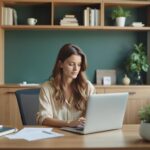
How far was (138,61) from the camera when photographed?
177 inches

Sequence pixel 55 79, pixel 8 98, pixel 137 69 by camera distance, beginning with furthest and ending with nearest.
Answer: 1. pixel 137 69
2. pixel 8 98
3. pixel 55 79

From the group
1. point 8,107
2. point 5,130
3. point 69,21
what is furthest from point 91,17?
point 5,130

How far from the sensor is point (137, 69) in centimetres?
452

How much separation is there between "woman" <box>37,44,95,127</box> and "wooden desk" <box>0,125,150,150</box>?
46 cm

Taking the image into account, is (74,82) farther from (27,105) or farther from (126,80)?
(126,80)

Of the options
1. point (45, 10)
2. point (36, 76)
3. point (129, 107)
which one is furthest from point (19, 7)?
point (129, 107)

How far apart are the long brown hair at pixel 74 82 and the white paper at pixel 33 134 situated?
42 centimetres

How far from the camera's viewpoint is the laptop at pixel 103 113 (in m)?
1.80

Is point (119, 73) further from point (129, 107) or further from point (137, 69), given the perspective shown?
point (129, 107)

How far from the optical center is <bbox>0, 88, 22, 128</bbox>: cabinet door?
4.20 m

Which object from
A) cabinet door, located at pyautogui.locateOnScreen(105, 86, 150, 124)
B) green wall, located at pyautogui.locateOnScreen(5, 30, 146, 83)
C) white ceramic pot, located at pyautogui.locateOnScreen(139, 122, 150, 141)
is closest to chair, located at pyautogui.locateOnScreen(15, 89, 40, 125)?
white ceramic pot, located at pyautogui.locateOnScreen(139, 122, 150, 141)

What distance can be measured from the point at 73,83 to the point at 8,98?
6.56 ft

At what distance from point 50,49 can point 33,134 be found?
2.96 metres

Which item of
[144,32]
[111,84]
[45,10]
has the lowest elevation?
[111,84]
